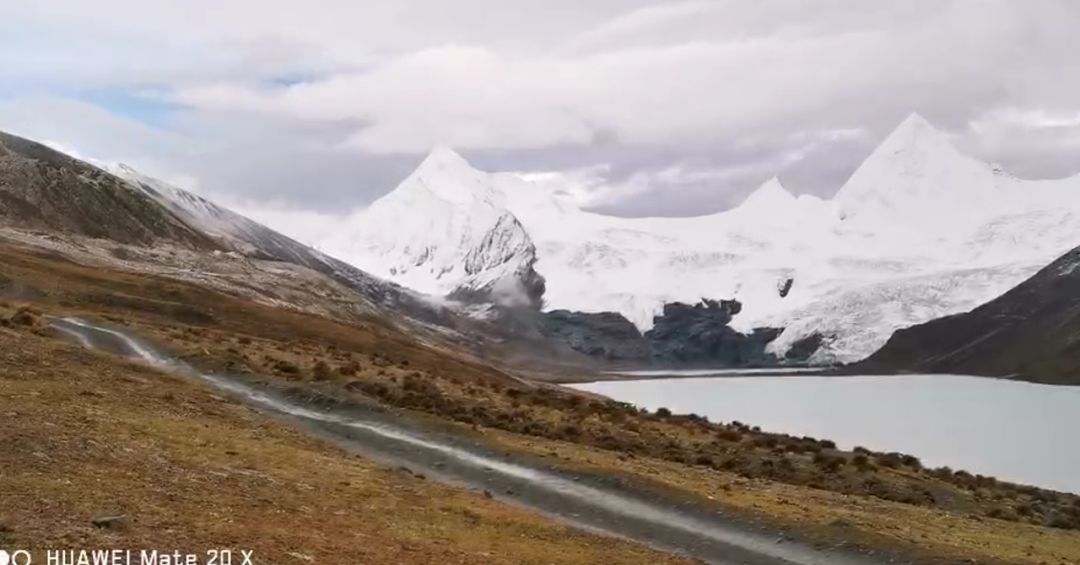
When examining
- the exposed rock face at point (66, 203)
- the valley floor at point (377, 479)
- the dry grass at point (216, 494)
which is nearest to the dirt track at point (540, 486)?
the valley floor at point (377, 479)

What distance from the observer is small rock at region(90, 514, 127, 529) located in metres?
15.7

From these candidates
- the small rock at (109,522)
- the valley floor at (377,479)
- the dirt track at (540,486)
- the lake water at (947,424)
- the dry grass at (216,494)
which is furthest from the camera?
the lake water at (947,424)

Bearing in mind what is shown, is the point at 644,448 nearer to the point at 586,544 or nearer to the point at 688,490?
the point at 688,490

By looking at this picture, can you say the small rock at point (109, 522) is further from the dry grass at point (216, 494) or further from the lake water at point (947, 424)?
the lake water at point (947, 424)

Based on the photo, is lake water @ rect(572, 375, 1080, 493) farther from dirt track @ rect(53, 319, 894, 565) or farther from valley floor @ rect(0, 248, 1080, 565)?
dirt track @ rect(53, 319, 894, 565)

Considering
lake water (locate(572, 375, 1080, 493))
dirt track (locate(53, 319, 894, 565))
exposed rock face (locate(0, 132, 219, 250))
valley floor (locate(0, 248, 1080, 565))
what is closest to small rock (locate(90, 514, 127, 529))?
valley floor (locate(0, 248, 1080, 565))

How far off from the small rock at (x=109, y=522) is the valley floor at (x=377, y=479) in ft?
0.45

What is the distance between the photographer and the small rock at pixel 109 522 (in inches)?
619

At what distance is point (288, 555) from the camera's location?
16.3 meters

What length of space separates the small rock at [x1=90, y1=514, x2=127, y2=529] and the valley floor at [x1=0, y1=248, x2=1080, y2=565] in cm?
14

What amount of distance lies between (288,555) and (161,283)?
8704 cm

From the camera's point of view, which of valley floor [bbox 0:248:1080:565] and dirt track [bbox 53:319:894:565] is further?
dirt track [bbox 53:319:894:565]

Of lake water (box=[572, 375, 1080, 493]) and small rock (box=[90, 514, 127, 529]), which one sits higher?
lake water (box=[572, 375, 1080, 493])

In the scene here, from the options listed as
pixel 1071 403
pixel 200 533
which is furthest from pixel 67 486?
pixel 1071 403
